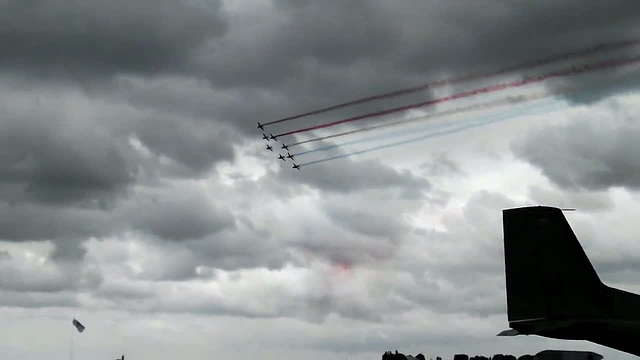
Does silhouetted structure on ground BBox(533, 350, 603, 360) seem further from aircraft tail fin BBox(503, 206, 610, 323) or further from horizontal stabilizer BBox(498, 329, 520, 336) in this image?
horizontal stabilizer BBox(498, 329, 520, 336)

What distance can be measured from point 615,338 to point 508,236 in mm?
8278

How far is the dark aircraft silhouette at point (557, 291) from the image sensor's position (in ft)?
153

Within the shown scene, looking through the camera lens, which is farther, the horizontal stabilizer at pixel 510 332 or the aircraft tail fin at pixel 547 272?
the aircraft tail fin at pixel 547 272

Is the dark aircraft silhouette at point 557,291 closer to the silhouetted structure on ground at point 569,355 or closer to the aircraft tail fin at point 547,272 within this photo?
the aircraft tail fin at point 547,272

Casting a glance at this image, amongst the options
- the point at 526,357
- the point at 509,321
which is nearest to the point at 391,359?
the point at 526,357

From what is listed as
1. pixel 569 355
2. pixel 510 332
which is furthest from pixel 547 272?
pixel 569 355

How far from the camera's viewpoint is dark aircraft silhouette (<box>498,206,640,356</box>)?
4656 centimetres

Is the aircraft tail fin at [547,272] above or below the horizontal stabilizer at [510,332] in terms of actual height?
above

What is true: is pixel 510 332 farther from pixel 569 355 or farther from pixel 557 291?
pixel 569 355

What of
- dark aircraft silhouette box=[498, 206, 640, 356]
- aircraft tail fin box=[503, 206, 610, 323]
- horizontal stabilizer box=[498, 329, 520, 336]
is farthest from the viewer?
aircraft tail fin box=[503, 206, 610, 323]

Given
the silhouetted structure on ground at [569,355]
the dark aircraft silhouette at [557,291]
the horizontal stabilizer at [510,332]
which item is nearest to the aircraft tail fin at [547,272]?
the dark aircraft silhouette at [557,291]

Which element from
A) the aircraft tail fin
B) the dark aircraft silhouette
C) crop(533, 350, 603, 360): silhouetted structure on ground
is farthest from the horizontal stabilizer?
crop(533, 350, 603, 360): silhouetted structure on ground

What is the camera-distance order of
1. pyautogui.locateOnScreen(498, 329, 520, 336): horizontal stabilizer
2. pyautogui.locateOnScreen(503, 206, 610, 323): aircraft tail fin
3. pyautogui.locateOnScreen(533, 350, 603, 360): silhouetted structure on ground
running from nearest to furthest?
pyautogui.locateOnScreen(498, 329, 520, 336): horizontal stabilizer < pyautogui.locateOnScreen(503, 206, 610, 323): aircraft tail fin < pyautogui.locateOnScreen(533, 350, 603, 360): silhouetted structure on ground

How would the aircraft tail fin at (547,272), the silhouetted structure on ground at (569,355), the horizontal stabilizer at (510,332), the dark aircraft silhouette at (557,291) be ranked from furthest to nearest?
the silhouetted structure on ground at (569,355), the aircraft tail fin at (547,272), the dark aircraft silhouette at (557,291), the horizontal stabilizer at (510,332)
